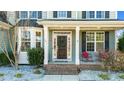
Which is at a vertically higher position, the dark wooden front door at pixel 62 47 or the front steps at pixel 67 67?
the dark wooden front door at pixel 62 47

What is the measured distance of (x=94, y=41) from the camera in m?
15.9

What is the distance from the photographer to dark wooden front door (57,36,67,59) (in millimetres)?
15734

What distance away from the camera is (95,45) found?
15844mm

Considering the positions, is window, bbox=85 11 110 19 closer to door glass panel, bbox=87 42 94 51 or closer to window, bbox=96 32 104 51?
window, bbox=96 32 104 51

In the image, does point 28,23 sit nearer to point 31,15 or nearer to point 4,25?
point 31,15

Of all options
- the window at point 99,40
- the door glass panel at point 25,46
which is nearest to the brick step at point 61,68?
the door glass panel at point 25,46

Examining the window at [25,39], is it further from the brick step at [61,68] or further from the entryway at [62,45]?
the brick step at [61,68]

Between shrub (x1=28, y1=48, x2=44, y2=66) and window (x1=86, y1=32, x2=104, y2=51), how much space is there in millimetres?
3757

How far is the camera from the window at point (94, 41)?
51.8 ft

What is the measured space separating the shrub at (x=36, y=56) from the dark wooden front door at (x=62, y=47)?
222 centimetres

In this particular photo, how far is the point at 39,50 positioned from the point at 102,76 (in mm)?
4693

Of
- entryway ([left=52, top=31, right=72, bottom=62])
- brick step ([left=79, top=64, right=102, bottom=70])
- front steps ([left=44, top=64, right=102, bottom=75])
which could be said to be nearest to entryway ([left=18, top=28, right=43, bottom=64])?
entryway ([left=52, top=31, right=72, bottom=62])
